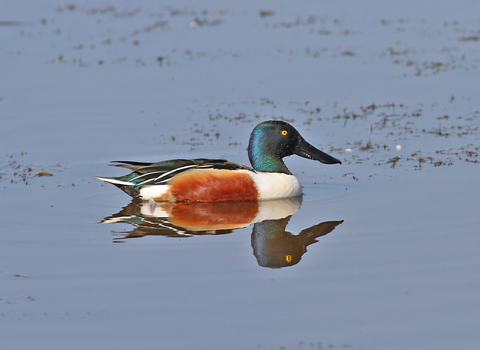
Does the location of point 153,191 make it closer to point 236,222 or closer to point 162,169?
point 162,169

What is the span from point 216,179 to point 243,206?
1.38 ft

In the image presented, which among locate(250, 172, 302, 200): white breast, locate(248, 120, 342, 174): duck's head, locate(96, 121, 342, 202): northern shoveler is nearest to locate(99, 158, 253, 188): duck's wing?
locate(96, 121, 342, 202): northern shoveler

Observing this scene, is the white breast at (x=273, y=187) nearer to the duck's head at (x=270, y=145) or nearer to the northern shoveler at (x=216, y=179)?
the northern shoveler at (x=216, y=179)

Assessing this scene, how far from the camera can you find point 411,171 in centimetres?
882

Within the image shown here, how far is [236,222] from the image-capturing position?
291 inches

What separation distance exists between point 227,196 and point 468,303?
360 cm

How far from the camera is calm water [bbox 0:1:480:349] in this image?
16.1ft

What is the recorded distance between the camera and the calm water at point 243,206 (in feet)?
16.1

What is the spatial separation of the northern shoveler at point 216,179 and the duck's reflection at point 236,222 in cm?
10

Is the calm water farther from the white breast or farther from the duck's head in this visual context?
the duck's head

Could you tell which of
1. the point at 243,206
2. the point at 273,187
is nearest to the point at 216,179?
the point at 243,206

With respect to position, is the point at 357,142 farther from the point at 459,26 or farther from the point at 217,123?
the point at 459,26

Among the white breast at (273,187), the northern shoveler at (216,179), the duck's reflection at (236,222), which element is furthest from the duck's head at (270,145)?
the duck's reflection at (236,222)

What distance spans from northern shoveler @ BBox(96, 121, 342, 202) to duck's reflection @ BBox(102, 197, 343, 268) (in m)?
0.10
